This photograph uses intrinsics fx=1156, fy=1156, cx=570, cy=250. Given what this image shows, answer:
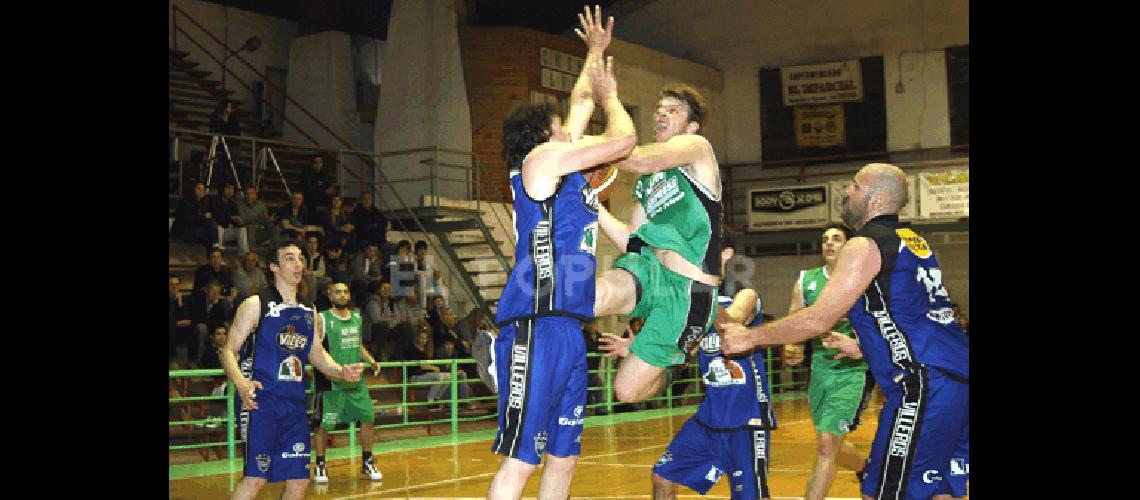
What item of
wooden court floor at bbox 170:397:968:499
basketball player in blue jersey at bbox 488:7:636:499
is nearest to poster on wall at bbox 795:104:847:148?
wooden court floor at bbox 170:397:968:499

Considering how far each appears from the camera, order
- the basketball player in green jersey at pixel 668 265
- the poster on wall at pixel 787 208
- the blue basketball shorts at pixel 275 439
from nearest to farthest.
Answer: the basketball player in green jersey at pixel 668 265 < the blue basketball shorts at pixel 275 439 < the poster on wall at pixel 787 208

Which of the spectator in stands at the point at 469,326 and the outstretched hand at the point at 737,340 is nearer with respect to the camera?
the outstretched hand at the point at 737,340

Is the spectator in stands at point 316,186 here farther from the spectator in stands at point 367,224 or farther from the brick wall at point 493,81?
the brick wall at point 493,81

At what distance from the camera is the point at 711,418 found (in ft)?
20.7

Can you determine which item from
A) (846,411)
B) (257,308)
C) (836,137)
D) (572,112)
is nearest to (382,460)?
(257,308)

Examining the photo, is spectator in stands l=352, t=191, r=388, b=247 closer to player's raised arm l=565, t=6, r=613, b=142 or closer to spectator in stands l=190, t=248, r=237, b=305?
spectator in stands l=190, t=248, r=237, b=305

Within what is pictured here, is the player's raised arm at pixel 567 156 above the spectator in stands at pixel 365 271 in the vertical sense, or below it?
above

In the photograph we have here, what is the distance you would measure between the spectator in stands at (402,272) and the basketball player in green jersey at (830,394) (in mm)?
9927

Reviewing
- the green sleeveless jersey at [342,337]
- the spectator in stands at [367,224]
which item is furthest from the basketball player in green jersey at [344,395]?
the spectator in stands at [367,224]

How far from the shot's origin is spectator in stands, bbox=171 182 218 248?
15094 mm

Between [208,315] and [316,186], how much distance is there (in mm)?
4644

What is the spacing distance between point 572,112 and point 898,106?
898 inches

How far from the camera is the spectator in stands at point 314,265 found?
1517cm
